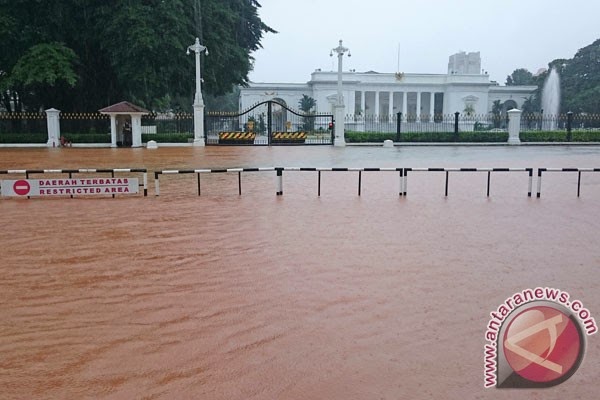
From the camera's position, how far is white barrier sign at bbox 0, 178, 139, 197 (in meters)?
13.2

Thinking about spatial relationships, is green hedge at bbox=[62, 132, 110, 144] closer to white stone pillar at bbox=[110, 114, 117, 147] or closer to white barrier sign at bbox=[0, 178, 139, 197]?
white stone pillar at bbox=[110, 114, 117, 147]

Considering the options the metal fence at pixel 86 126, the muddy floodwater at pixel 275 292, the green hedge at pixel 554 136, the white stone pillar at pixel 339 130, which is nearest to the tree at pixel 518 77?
the green hedge at pixel 554 136

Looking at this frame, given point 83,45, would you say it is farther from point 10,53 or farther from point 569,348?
point 569,348

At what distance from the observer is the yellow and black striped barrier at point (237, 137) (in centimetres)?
3872

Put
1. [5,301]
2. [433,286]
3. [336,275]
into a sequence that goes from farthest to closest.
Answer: [336,275]
[433,286]
[5,301]

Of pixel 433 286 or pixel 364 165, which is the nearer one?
pixel 433 286

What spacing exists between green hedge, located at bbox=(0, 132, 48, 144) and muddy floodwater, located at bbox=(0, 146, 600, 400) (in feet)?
91.9

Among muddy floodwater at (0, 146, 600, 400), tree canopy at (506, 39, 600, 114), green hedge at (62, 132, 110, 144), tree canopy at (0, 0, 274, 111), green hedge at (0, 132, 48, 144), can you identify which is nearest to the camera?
muddy floodwater at (0, 146, 600, 400)

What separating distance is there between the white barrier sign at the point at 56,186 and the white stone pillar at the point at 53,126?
83.9ft

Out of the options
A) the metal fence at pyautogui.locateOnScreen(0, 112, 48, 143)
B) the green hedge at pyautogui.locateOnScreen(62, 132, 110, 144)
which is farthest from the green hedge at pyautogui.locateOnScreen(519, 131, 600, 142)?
the metal fence at pyautogui.locateOnScreen(0, 112, 48, 143)

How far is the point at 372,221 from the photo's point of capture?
10.4 meters

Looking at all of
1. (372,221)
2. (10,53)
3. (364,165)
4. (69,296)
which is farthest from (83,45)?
(69,296)

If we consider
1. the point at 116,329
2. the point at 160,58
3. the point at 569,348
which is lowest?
the point at 116,329

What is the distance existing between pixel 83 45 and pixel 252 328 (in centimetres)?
3739
